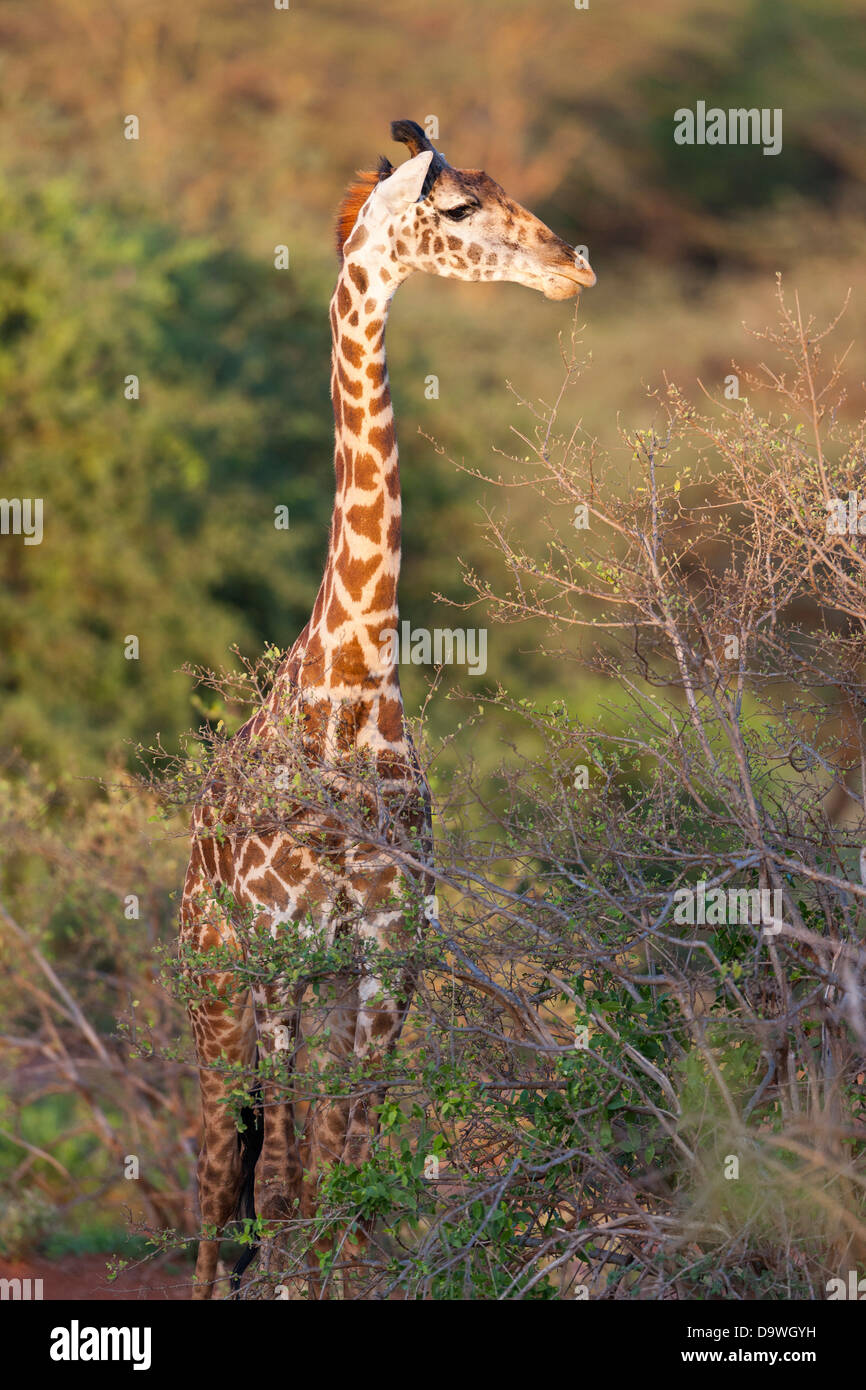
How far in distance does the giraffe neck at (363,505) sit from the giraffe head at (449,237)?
69mm

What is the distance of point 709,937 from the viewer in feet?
14.9

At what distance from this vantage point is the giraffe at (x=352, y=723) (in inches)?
180

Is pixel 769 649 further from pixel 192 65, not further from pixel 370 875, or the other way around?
pixel 192 65

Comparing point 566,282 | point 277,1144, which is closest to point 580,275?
point 566,282

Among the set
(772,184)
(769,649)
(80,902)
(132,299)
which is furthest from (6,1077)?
(772,184)

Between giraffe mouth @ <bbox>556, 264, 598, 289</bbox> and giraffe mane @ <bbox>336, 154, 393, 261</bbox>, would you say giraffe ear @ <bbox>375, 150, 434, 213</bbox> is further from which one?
giraffe mouth @ <bbox>556, 264, 598, 289</bbox>

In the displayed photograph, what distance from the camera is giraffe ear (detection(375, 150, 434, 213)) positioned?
4773mm

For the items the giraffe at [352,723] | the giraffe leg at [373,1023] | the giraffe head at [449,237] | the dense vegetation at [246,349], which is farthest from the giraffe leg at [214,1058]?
the giraffe head at [449,237]

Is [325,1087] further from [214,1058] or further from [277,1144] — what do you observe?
[214,1058]

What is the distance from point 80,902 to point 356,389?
3.37m

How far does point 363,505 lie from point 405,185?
34.8 inches

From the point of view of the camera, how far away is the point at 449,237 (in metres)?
4.80

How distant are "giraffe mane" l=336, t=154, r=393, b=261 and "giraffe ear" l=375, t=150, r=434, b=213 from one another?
0.68ft
